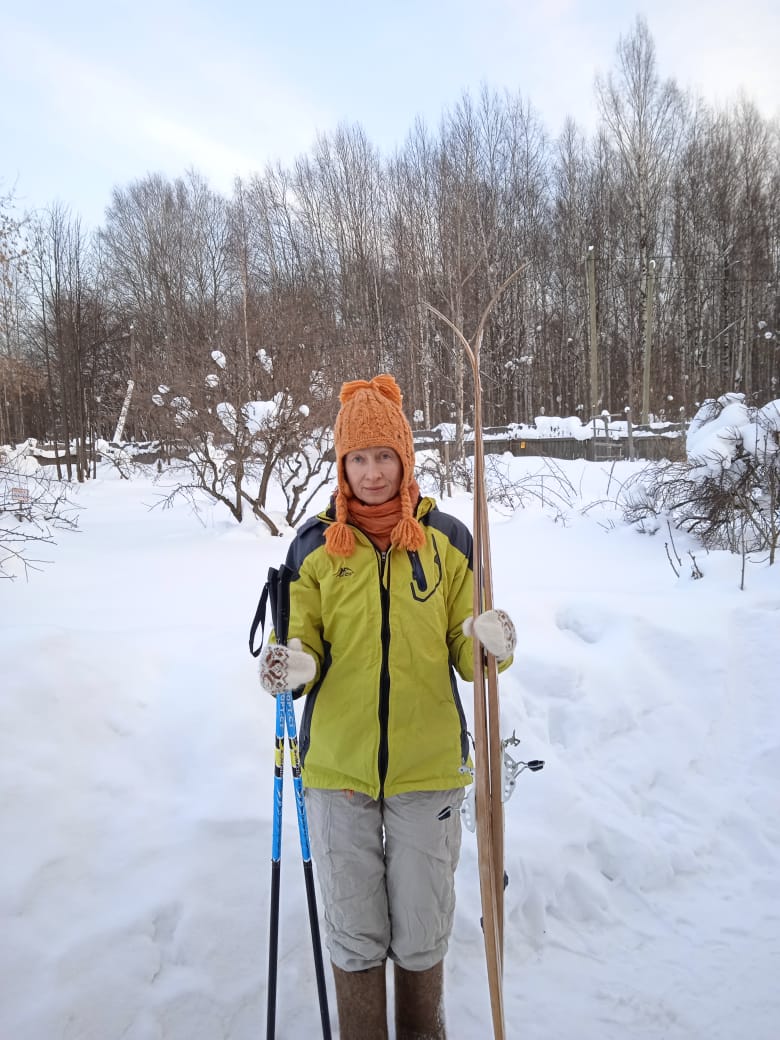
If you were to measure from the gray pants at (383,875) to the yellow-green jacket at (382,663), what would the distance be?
57mm

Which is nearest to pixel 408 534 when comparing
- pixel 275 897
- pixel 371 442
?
pixel 371 442

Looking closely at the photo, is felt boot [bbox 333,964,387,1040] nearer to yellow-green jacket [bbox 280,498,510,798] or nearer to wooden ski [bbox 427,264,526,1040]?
wooden ski [bbox 427,264,526,1040]

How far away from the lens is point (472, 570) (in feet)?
5.45

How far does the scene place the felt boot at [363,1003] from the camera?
1507mm

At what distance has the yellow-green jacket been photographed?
1.50 metres

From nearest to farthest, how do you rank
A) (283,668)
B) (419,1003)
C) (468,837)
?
1. (283,668)
2. (419,1003)
3. (468,837)

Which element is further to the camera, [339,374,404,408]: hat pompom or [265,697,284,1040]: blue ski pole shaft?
[339,374,404,408]: hat pompom

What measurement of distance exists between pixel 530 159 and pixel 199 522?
23601 millimetres

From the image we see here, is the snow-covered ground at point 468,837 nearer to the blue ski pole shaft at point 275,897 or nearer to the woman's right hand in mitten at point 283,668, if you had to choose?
the blue ski pole shaft at point 275,897

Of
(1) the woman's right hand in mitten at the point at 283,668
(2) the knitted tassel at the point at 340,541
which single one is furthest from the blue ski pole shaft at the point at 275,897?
(2) the knitted tassel at the point at 340,541

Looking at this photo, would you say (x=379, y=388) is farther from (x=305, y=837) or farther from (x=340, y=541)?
(x=305, y=837)

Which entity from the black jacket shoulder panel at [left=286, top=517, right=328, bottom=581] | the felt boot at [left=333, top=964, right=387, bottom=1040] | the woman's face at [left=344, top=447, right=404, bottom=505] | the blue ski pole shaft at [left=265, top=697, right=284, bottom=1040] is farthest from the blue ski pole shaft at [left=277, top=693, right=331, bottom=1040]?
the woman's face at [left=344, top=447, right=404, bottom=505]

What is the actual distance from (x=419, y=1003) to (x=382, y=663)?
2.83 ft

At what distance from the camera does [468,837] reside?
2.40 metres
